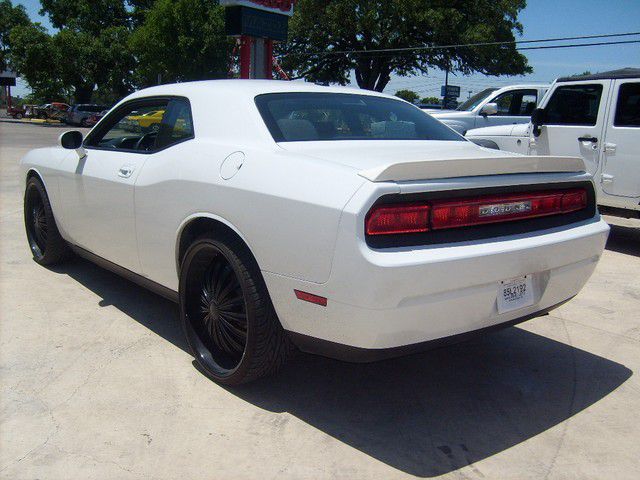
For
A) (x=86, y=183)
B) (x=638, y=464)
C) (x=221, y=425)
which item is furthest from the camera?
(x=86, y=183)

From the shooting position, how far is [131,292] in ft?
15.8

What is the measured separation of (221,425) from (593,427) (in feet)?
5.83

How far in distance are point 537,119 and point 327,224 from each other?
20.0 feet

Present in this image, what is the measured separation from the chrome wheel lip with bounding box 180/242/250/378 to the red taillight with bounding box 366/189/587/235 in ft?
2.89

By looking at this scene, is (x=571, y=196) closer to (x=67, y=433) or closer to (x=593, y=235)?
(x=593, y=235)

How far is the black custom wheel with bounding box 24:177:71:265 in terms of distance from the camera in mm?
4961

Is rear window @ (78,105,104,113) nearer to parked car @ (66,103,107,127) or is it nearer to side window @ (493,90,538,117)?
parked car @ (66,103,107,127)

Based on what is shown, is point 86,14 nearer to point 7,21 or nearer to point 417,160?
point 7,21

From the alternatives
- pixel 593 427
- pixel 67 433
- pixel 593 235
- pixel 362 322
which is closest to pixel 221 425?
pixel 67 433

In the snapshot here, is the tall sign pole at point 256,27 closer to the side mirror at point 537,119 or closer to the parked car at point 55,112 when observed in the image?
the side mirror at point 537,119

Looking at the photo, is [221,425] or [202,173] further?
[202,173]

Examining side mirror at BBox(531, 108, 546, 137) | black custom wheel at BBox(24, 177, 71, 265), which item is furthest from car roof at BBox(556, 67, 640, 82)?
black custom wheel at BBox(24, 177, 71, 265)

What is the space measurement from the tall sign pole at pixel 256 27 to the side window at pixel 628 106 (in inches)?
648

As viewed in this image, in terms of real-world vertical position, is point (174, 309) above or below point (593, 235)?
below
